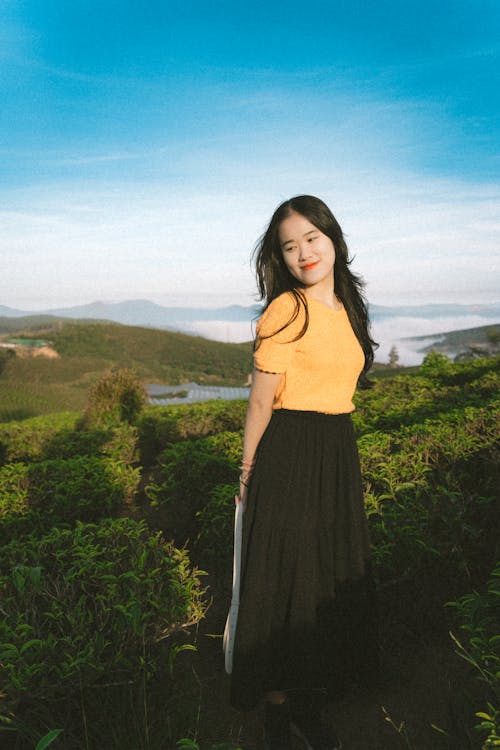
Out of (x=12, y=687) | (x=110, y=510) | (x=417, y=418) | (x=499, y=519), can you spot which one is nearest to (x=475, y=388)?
(x=417, y=418)

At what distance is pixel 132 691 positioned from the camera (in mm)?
2270

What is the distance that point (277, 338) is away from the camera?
79.2 inches

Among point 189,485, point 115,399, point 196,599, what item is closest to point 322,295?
point 196,599

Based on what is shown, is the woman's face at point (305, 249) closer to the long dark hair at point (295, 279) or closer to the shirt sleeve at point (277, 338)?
the long dark hair at point (295, 279)

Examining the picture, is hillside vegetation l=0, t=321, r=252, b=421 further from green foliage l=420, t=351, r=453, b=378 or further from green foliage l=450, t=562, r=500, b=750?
green foliage l=450, t=562, r=500, b=750

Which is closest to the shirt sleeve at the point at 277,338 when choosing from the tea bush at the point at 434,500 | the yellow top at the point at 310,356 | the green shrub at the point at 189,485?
the yellow top at the point at 310,356

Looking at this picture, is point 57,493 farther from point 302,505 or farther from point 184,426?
point 302,505

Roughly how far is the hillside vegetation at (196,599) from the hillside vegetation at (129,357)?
29.6 metres

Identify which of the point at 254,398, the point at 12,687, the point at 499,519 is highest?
the point at 254,398

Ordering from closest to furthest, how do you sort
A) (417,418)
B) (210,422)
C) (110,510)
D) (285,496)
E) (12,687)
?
(12,687)
(285,496)
(110,510)
(417,418)
(210,422)

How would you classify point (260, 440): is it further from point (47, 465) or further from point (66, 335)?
point (66, 335)

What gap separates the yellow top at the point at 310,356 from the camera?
2.02m

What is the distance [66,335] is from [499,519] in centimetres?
5374

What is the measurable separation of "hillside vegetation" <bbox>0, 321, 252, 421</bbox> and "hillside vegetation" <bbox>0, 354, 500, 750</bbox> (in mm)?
29648
